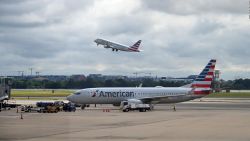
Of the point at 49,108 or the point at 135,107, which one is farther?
the point at 135,107

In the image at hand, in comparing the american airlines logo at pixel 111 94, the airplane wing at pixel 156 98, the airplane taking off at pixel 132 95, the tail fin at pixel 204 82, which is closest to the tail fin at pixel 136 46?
A: the tail fin at pixel 204 82

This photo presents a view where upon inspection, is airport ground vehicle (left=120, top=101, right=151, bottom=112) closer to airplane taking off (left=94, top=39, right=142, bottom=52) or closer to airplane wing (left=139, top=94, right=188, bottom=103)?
airplane wing (left=139, top=94, right=188, bottom=103)

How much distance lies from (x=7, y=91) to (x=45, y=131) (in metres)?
48.6

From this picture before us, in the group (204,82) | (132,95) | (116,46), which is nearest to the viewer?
(132,95)

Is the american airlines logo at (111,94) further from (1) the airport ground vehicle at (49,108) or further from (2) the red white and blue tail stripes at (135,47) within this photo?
(2) the red white and blue tail stripes at (135,47)

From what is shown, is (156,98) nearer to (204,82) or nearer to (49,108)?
(204,82)

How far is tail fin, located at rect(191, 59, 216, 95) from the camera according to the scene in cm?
8362

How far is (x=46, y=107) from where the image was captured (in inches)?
2763

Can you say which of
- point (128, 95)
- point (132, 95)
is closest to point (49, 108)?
point (128, 95)

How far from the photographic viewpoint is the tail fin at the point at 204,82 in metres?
83.6

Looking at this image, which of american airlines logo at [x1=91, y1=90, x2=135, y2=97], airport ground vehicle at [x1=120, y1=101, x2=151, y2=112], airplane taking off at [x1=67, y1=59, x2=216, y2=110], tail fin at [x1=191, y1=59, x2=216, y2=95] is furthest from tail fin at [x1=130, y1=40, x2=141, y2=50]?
airport ground vehicle at [x1=120, y1=101, x2=151, y2=112]

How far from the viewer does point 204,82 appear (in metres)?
85.4

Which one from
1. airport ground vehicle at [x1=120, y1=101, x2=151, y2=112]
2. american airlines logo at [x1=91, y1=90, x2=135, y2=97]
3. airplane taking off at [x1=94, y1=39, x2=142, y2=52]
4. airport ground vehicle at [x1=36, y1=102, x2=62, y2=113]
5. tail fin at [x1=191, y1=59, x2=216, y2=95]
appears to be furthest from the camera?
airplane taking off at [x1=94, y1=39, x2=142, y2=52]

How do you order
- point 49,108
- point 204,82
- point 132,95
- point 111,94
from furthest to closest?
1. point 204,82
2. point 132,95
3. point 111,94
4. point 49,108
